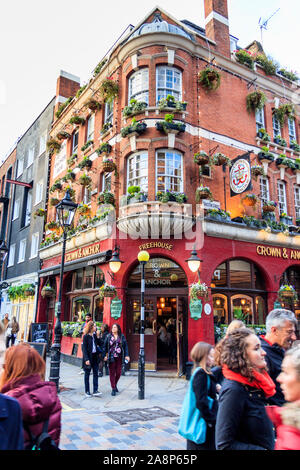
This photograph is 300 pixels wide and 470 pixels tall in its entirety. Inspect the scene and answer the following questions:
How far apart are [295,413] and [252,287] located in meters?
13.1

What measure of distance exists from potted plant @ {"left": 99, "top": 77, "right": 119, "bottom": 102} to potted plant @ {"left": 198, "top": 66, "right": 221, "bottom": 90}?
154 inches

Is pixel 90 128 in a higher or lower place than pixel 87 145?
higher

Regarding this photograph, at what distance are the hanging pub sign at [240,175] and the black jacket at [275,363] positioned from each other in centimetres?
965

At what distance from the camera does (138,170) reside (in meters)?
13.9

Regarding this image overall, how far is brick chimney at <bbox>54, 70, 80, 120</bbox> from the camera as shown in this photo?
75.0 ft

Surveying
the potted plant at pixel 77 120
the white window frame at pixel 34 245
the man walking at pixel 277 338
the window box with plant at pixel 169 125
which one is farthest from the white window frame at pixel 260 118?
the white window frame at pixel 34 245

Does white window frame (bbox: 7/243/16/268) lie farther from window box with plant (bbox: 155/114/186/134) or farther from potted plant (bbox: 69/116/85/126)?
window box with plant (bbox: 155/114/186/134)

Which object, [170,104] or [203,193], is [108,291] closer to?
[203,193]

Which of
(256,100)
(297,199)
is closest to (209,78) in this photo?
(256,100)

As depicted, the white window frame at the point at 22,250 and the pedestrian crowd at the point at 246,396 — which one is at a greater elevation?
the white window frame at the point at 22,250

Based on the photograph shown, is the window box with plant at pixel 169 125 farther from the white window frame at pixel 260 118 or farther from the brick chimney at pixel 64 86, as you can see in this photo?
the brick chimney at pixel 64 86

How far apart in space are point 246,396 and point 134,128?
1250 cm

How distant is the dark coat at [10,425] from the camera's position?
195 centimetres

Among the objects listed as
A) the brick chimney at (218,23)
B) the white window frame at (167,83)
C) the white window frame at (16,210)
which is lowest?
the white window frame at (16,210)
